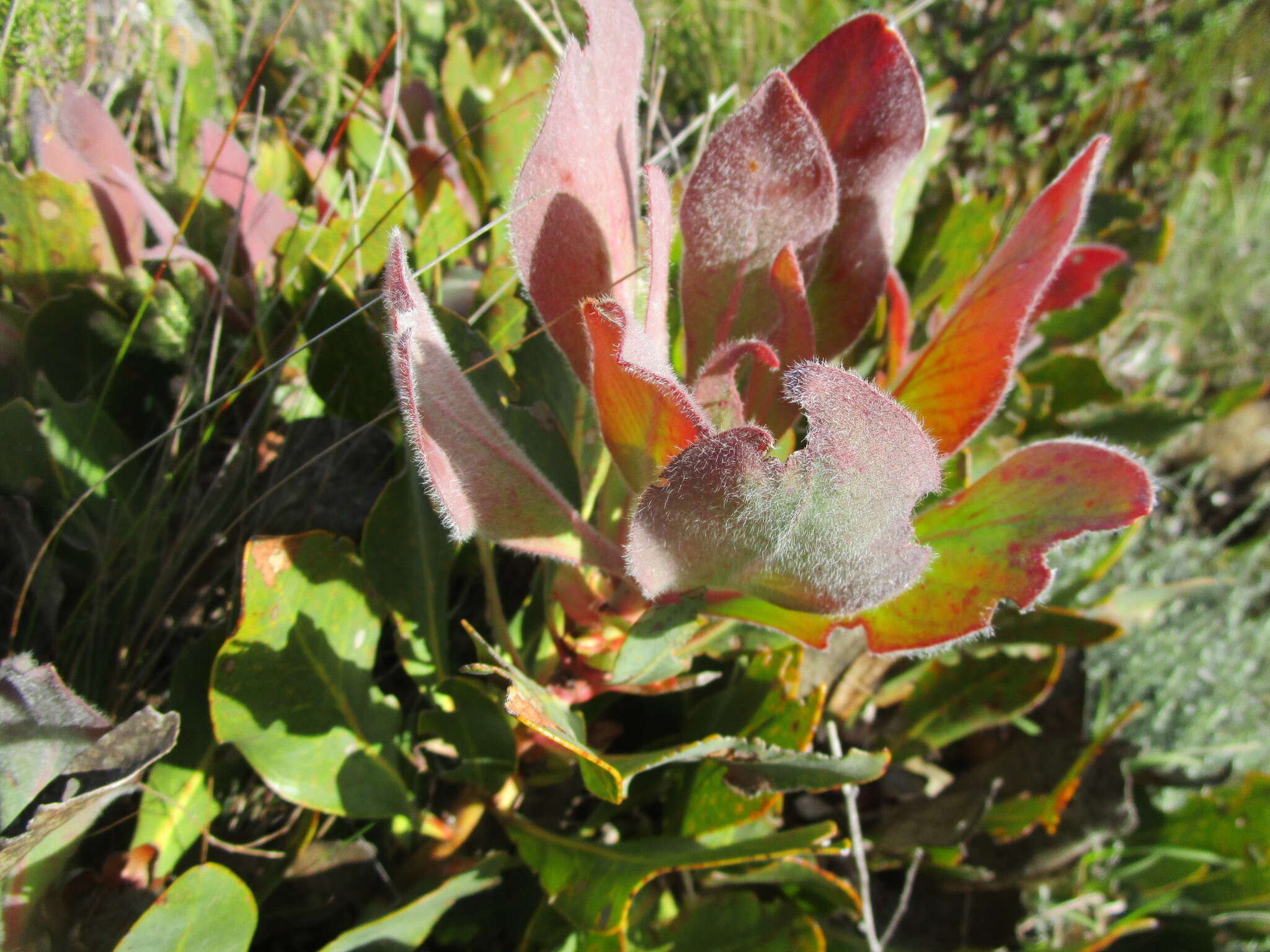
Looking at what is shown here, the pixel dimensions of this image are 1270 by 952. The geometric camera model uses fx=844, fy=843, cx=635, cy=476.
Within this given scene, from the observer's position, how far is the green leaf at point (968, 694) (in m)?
1.23

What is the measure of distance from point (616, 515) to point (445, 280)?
474 millimetres

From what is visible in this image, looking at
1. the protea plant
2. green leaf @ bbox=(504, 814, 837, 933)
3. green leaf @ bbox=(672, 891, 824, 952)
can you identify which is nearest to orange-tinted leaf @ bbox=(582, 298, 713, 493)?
the protea plant

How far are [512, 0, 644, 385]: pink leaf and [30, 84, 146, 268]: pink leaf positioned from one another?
0.62 m

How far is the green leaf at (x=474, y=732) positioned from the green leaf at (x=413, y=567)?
52 millimetres

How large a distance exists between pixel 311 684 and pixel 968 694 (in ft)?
3.11

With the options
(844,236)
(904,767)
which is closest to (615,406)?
(844,236)

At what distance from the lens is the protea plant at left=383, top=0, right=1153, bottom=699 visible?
0.62 meters

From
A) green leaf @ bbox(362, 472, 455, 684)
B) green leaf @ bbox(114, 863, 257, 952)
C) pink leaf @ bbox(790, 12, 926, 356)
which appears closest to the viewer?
green leaf @ bbox(114, 863, 257, 952)

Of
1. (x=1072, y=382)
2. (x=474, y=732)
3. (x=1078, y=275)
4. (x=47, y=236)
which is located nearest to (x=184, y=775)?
(x=474, y=732)

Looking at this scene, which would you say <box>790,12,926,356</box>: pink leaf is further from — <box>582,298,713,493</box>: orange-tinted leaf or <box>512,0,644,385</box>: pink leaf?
<box>582,298,713,493</box>: orange-tinted leaf

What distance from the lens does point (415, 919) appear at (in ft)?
2.90

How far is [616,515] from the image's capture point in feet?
2.97

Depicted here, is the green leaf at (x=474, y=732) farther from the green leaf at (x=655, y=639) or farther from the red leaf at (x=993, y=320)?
the red leaf at (x=993, y=320)

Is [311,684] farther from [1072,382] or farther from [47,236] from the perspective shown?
[1072,382]
